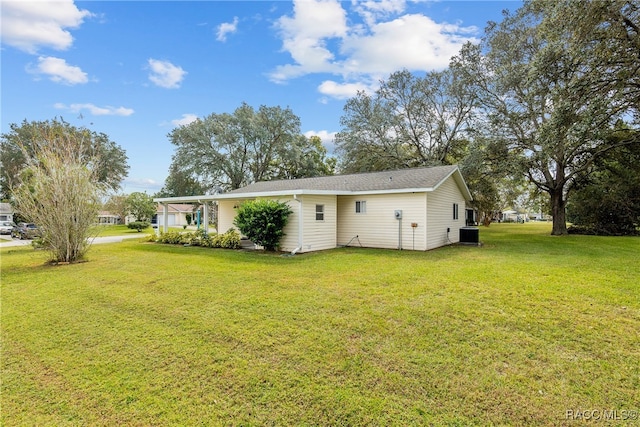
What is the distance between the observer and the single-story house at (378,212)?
1154cm

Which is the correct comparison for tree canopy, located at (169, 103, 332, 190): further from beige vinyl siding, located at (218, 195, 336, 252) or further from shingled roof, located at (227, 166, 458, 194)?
beige vinyl siding, located at (218, 195, 336, 252)

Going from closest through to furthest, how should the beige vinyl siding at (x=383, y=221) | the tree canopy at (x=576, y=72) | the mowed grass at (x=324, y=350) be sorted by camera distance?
1. the mowed grass at (x=324, y=350)
2. the tree canopy at (x=576, y=72)
3. the beige vinyl siding at (x=383, y=221)

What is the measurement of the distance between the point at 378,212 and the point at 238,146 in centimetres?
2111

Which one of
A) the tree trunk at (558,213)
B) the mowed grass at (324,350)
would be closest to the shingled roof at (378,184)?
the mowed grass at (324,350)

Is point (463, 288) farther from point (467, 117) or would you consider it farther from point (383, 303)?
point (467, 117)

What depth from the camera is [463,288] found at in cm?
585

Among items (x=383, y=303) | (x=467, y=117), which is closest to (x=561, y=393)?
(x=383, y=303)

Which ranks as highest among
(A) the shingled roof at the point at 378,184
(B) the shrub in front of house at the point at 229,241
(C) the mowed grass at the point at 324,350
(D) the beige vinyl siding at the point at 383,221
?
(A) the shingled roof at the point at 378,184

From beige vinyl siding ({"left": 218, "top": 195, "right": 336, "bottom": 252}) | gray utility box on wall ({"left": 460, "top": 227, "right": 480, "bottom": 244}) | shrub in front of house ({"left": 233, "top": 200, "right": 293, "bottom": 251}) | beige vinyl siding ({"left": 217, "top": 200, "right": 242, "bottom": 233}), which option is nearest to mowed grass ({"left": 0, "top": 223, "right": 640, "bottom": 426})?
shrub in front of house ({"left": 233, "top": 200, "right": 293, "bottom": 251})

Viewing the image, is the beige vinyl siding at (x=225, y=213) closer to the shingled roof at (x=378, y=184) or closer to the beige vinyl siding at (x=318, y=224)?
the shingled roof at (x=378, y=184)

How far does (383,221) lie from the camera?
12.5 meters

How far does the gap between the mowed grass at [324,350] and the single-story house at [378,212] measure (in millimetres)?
4795

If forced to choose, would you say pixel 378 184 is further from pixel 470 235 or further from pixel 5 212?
pixel 5 212

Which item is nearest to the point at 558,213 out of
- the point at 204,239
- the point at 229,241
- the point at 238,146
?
the point at 229,241
